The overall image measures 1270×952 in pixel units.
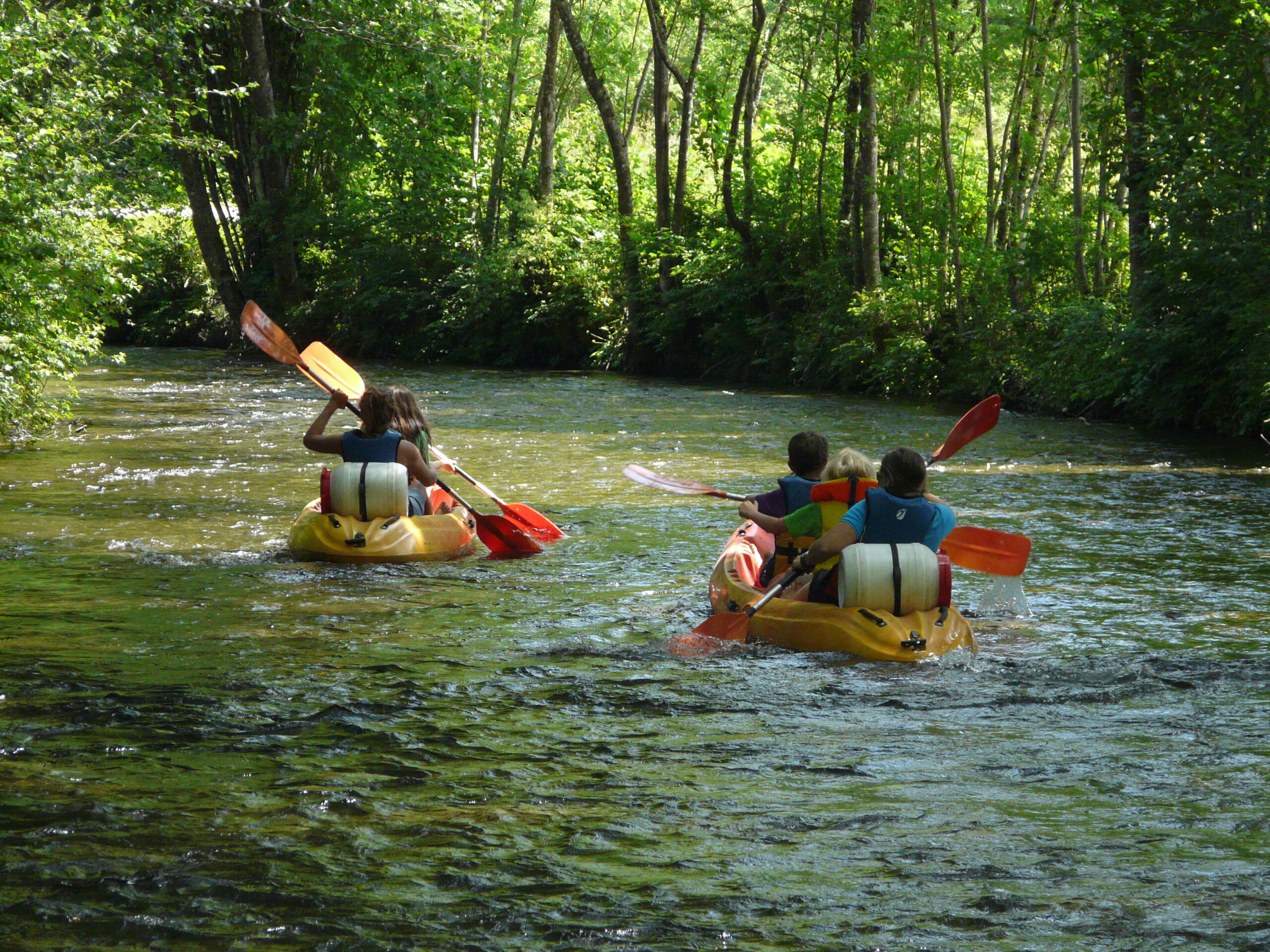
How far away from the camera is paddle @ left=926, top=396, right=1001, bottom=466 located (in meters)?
7.21

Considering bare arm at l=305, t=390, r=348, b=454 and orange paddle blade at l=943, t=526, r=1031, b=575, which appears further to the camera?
bare arm at l=305, t=390, r=348, b=454

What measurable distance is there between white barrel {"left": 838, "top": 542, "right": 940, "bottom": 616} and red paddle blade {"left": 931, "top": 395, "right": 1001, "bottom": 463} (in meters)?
1.36

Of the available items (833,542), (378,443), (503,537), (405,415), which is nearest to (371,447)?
(378,443)

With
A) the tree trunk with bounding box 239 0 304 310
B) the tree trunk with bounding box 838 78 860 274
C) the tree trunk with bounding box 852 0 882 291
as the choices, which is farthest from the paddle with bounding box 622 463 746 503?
the tree trunk with bounding box 239 0 304 310

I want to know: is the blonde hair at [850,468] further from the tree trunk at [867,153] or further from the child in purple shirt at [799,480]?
the tree trunk at [867,153]

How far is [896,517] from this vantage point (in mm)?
5863

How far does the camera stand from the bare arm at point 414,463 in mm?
8195

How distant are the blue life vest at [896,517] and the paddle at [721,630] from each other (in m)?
0.44

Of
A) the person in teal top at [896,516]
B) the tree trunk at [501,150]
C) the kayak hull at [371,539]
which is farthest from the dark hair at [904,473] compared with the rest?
the tree trunk at [501,150]

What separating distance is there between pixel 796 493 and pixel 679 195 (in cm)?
1867

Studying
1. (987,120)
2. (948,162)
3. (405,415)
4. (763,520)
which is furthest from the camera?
(987,120)

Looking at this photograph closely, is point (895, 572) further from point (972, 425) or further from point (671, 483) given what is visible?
point (671, 483)

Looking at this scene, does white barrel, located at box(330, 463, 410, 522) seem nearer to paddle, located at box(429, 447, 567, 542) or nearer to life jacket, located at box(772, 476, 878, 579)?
paddle, located at box(429, 447, 567, 542)

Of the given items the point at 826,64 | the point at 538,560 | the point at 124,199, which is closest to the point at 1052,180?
the point at 826,64
